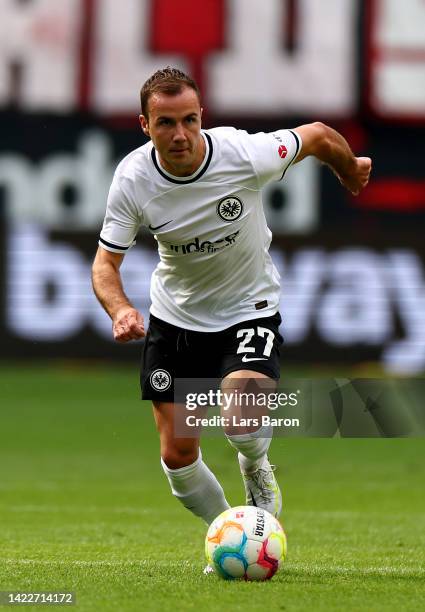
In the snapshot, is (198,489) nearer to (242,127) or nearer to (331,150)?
(331,150)

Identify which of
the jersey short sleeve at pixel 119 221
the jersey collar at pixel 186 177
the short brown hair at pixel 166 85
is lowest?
the jersey short sleeve at pixel 119 221

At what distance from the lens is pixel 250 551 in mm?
6848

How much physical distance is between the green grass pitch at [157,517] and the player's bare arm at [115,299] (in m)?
1.21

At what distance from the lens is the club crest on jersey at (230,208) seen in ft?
24.1

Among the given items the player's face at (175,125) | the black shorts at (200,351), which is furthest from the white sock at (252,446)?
the player's face at (175,125)

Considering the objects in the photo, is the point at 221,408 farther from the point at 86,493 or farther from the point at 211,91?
the point at 211,91

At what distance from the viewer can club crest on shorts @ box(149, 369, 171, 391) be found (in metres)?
7.55

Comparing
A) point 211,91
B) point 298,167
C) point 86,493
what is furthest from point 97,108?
point 86,493

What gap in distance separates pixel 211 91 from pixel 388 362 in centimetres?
513

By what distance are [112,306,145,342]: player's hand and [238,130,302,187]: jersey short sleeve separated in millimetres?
1239

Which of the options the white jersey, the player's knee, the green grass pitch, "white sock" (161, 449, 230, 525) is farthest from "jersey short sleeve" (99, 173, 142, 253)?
the green grass pitch

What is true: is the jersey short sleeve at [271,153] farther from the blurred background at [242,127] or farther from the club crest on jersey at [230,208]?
the blurred background at [242,127]

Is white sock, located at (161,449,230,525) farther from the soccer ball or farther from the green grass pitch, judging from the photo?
the soccer ball

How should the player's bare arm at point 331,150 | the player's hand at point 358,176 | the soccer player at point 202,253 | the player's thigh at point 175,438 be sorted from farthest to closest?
the player's hand at point 358,176 → the player's bare arm at point 331,150 → the player's thigh at point 175,438 → the soccer player at point 202,253
